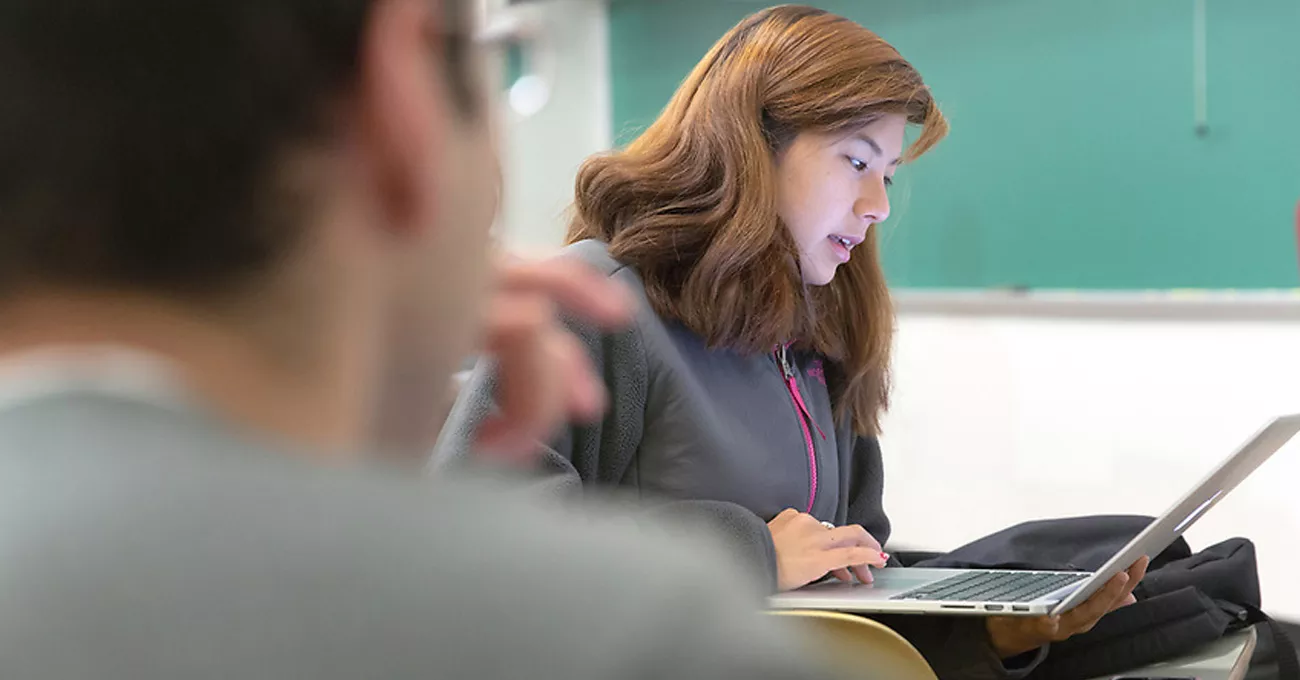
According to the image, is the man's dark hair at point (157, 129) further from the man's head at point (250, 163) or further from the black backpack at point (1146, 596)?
the black backpack at point (1146, 596)

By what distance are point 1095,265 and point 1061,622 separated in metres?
2.21

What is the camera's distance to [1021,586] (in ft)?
5.83

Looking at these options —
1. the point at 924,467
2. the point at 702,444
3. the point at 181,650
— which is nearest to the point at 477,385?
the point at 702,444

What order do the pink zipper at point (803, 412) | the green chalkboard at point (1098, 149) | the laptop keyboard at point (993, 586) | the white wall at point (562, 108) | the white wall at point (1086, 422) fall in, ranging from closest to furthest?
1. the laptop keyboard at point (993, 586)
2. the pink zipper at point (803, 412)
3. the green chalkboard at point (1098, 149)
4. the white wall at point (1086, 422)
5. the white wall at point (562, 108)

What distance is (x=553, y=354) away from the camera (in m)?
0.59

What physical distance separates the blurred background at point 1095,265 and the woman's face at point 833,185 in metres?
1.25

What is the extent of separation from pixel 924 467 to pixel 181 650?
13.7ft

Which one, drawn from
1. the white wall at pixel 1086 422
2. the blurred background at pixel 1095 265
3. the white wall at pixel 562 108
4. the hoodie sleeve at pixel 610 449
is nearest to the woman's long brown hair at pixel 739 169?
the hoodie sleeve at pixel 610 449

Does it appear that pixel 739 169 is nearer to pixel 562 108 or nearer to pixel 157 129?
pixel 157 129

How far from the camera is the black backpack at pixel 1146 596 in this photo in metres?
1.71

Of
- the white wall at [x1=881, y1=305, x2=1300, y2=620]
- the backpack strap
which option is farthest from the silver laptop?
the white wall at [x1=881, y1=305, x2=1300, y2=620]

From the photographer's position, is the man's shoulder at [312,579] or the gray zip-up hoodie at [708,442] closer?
the man's shoulder at [312,579]

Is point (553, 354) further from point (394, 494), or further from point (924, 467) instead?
point (924, 467)

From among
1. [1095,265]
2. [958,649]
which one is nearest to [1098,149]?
[1095,265]
